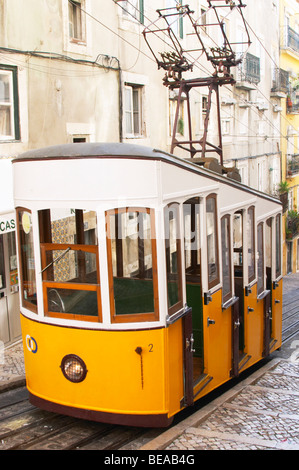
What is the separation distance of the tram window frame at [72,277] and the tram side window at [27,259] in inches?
5.8

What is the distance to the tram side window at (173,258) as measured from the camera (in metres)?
5.67

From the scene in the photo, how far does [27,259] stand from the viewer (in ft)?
19.6

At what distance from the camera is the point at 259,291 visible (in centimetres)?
884

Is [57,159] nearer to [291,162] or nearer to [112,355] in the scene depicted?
[112,355]

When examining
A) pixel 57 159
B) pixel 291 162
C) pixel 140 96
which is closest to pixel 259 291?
pixel 57 159

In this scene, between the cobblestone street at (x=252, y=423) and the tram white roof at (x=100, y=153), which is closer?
the tram white roof at (x=100, y=153)

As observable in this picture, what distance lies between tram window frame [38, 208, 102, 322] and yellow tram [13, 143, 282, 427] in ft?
0.03

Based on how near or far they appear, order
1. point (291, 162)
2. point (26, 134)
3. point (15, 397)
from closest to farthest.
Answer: point (15, 397)
point (26, 134)
point (291, 162)

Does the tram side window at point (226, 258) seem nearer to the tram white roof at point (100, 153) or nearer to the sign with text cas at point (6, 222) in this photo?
the tram white roof at point (100, 153)

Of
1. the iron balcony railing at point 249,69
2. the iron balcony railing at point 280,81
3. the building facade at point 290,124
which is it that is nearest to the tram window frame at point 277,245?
the iron balcony railing at point 249,69

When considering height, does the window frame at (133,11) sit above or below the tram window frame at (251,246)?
above

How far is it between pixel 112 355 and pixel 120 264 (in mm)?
1021

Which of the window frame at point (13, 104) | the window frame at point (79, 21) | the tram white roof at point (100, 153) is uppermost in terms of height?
the window frame at point (79, 21)

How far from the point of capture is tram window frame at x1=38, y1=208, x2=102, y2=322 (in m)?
5.55
